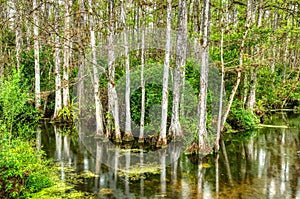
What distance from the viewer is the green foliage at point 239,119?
57.6 feet

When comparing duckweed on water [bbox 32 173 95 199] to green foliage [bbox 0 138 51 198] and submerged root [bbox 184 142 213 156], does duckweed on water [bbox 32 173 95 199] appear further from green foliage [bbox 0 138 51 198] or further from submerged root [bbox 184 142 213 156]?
submerged root [bbox 184 142 213 156]

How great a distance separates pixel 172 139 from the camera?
46.7 ft

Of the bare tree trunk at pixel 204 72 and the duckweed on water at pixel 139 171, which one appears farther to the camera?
the bare tree trunk at pixel 204 72

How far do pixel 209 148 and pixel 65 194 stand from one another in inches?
A: 242

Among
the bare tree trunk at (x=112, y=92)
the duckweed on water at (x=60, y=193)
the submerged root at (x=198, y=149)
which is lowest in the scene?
the duckweed on water at (x=60, y=193)

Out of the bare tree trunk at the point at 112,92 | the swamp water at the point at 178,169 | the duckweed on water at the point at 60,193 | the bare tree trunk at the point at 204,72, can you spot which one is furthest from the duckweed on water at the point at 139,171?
the bare tree trunk at the point at 112,92

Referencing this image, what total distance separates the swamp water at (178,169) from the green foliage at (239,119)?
2.47m

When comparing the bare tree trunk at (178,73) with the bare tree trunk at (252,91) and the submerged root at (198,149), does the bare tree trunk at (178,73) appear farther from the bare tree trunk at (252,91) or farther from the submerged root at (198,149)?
the bare tree trunk at (252,91)

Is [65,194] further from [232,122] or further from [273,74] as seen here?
[273,74]

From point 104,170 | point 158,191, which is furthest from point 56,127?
point 158,191

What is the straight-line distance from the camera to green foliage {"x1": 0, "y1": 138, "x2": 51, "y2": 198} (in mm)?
6840

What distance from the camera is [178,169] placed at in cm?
1048

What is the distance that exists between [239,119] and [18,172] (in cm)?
1331

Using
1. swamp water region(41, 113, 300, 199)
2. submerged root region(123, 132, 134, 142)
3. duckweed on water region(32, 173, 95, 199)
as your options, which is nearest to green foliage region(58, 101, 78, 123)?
swamp water region(41, 113, 300, 199)
